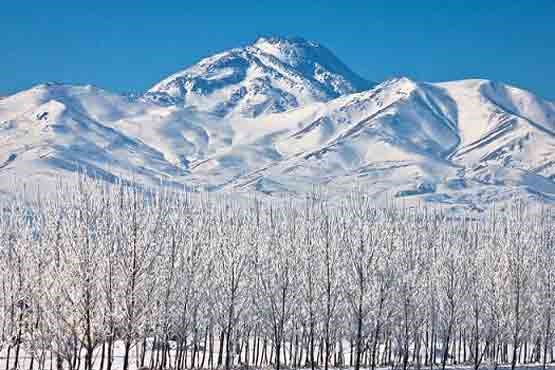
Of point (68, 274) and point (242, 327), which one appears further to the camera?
point (242, 327)

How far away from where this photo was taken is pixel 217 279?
48219 mm

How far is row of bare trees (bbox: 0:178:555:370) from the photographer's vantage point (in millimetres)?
29578

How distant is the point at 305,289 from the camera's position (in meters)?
43.9

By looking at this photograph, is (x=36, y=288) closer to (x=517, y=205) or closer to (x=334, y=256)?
(x=334, y=256)

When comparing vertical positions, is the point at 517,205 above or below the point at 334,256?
above

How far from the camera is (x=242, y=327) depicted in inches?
2093

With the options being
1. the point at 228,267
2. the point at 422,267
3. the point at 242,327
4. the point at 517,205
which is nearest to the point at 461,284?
the point at 422,267

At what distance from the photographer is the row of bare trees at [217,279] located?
Answer: 97.0ft

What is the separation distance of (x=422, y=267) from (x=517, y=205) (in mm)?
8401

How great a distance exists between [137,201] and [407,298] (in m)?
20.7

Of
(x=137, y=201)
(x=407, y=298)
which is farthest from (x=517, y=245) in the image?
(x=137, y=201)

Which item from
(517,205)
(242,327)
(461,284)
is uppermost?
(517,205)

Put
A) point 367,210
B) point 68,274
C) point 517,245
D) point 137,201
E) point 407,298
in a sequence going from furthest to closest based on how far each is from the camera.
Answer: point 517,245, point 407,298, point 367,210, point 137,201, point 68,274

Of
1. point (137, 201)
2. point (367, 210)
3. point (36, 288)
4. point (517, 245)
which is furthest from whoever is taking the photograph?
point (517, 245)
